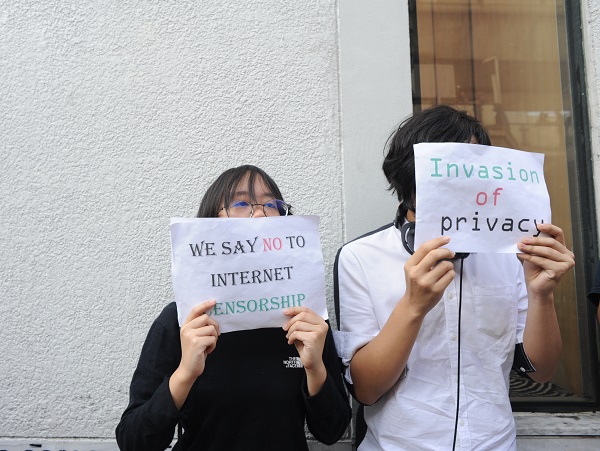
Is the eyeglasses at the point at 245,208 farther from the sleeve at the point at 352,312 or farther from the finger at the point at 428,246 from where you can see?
the finger at the point at 428,246

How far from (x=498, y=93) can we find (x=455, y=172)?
1648 mm

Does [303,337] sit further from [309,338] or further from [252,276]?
[252,276]

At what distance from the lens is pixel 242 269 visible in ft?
6.18

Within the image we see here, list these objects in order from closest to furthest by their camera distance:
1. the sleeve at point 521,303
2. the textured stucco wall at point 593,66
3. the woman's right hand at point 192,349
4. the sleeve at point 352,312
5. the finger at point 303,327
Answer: the woman's right hand at point 192,349
the finger at point 303,327
the sleeve at point 352,312
the sleeve at point 521,303
the textured stucco wall at point 593,66

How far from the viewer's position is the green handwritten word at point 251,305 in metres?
1.86

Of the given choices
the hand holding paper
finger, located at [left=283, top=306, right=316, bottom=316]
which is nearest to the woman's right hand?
finger, located at [left=283, top=306, right=316, bottom=316]

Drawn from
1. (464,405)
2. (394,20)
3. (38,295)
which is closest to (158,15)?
(394,20)

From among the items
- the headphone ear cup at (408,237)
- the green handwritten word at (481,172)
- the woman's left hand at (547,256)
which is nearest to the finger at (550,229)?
the woman's left hand at (547,256)

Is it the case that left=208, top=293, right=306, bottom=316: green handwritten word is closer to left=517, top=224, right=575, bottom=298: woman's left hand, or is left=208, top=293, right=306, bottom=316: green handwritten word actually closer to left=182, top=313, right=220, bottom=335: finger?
left=182, top=313, right=220, bottom=335: finger

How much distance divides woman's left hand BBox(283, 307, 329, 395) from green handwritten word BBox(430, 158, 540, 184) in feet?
2.00

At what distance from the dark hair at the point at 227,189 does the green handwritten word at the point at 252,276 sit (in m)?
0.25

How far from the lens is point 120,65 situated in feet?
9.32

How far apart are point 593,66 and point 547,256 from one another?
1645 mm

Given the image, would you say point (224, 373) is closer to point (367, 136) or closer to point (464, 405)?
point (464, 405)
